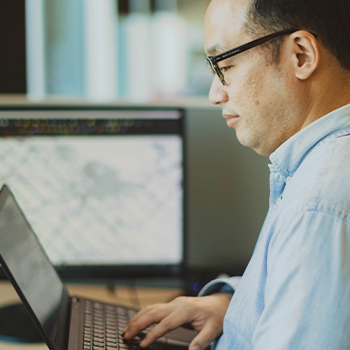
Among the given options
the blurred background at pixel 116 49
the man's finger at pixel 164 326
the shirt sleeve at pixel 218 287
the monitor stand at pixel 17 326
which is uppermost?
the blurred background at pixel 116 49

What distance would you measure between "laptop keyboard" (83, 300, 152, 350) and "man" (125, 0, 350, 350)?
3 cm

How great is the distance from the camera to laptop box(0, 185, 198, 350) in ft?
1.96

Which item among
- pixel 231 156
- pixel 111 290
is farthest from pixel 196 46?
pixel 111 290

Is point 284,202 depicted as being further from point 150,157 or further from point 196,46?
point 196,46

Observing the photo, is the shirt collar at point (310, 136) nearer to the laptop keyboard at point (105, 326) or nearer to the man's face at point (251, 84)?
the man's face at point (251, 84)

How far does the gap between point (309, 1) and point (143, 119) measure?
538 millimetres

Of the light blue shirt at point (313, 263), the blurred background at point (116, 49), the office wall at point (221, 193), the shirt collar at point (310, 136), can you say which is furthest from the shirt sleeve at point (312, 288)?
the blurred background at point (116, 49)

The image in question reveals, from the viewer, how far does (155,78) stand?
343cm

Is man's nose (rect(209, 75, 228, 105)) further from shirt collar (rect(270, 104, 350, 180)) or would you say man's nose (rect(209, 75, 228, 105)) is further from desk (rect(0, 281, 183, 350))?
desk (rect(0, 281, 183, 350))

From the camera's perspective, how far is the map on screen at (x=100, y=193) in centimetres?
100

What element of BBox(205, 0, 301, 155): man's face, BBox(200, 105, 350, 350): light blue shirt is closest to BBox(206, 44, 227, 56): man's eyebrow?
BBox(205, 0, 301, 155): man's face

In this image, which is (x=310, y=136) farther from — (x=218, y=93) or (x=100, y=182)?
(x=100, y=182)

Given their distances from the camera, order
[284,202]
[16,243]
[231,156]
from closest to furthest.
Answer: [284,202], [16,243], [231,156]

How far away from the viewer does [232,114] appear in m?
0.67
